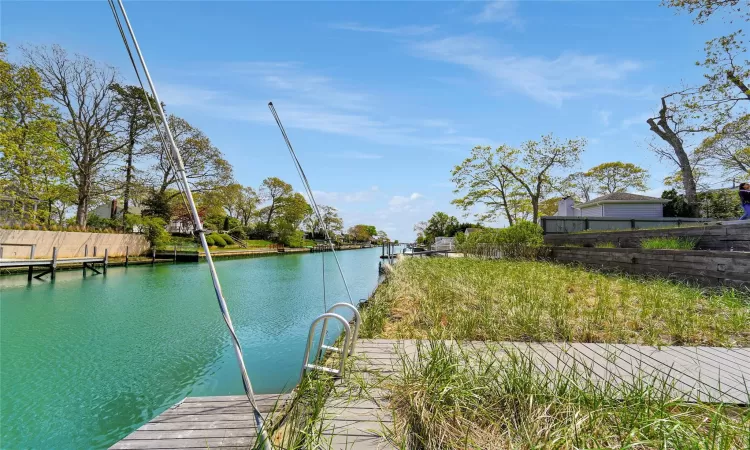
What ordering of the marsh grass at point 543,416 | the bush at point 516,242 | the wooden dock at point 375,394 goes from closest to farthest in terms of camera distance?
1. the marsh grass at point 543,416
2. the wooden dock at point 375,394
3. the bush at point 516,242

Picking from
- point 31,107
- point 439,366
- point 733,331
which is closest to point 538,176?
point 733,331

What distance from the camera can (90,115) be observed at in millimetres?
18266

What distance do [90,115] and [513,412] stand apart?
960 inches

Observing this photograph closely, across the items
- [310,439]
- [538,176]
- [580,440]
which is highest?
[538,176]

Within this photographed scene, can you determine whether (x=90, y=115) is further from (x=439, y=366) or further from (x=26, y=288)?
(x=439, y=366)

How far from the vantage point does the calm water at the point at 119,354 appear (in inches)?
121

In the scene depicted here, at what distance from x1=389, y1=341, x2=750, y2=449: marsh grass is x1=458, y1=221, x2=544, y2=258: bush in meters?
9.95

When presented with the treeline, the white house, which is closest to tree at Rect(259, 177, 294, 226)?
the treeline

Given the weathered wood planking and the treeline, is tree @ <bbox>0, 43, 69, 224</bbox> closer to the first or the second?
the treeline

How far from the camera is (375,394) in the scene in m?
2.06

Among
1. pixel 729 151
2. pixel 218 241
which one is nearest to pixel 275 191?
pixel 218 241

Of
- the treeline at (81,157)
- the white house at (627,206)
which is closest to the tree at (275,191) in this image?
the treeline at (81,157)

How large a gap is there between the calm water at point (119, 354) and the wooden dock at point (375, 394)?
1298 millimetres

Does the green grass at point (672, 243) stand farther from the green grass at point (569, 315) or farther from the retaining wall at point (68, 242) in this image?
the retaining wall at point (68, 242)
